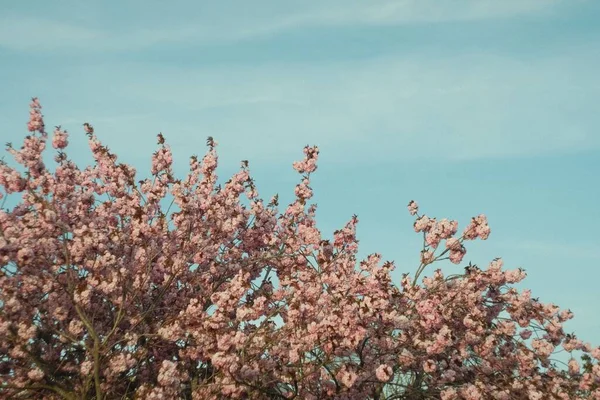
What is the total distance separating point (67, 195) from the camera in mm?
13969

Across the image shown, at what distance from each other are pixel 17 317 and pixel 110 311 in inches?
88.0

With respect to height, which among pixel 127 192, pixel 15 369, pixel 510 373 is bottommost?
pixel 15 369

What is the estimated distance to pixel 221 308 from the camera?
11.1 meters

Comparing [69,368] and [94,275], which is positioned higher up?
[94,275]

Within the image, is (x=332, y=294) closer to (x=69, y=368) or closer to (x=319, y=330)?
(x=319, y=330)

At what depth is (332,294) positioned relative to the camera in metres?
13.4

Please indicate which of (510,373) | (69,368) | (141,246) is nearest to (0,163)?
(141,246)

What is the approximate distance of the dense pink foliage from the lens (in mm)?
11289

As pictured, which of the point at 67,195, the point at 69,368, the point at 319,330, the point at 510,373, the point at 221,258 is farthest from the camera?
the point at 221,258

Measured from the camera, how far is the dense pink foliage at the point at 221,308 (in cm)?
1129

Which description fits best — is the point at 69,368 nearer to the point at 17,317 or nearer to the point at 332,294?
the point at 17,317

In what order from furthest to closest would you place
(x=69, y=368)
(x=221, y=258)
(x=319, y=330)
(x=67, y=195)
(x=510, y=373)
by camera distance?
(x=221, y=258)
(x=67, y=195)
(x=510, y=373)
(x=69, y=368)
(x=319, y=330)

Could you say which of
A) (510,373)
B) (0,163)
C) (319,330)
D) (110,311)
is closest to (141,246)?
(110,311)

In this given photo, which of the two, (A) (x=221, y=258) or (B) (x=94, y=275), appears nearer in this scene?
(B) (x=94, y=275)
